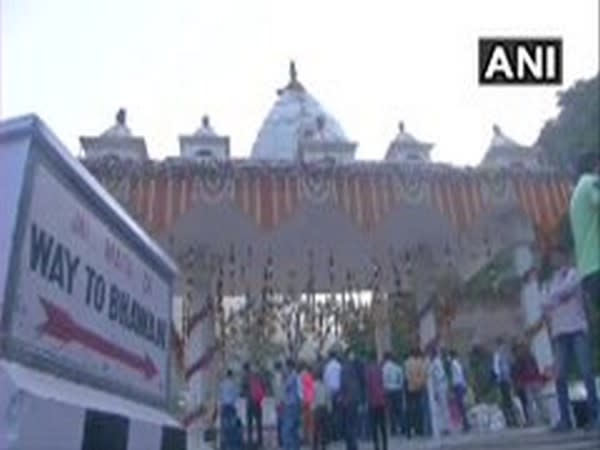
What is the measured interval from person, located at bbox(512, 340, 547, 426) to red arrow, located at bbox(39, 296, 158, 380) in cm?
992

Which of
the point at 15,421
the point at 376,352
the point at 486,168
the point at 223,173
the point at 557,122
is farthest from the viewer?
the point at 557,122

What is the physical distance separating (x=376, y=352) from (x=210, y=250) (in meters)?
3.69

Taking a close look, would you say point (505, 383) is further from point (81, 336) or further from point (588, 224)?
point (81, 336)

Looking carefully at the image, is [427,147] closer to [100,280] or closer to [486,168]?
[486,168]

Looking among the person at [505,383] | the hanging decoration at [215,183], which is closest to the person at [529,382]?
the person at [505,383]

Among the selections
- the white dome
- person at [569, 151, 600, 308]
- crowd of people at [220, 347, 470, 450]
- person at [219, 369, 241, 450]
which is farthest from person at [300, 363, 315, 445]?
person at [569, 151, 600, 308]

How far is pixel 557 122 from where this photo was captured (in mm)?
30281

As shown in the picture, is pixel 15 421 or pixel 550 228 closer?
pixel 15 421

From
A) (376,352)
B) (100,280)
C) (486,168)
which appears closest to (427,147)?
(486,168)

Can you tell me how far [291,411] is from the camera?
43.4 feet

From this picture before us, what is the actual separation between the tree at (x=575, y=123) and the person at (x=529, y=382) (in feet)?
45.0

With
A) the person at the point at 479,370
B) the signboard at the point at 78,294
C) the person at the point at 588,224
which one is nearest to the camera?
the signboard at the point at 78,294

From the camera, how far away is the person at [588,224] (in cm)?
661

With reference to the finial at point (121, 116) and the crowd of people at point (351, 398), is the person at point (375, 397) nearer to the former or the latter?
the crowd of people at point (351, 398)
